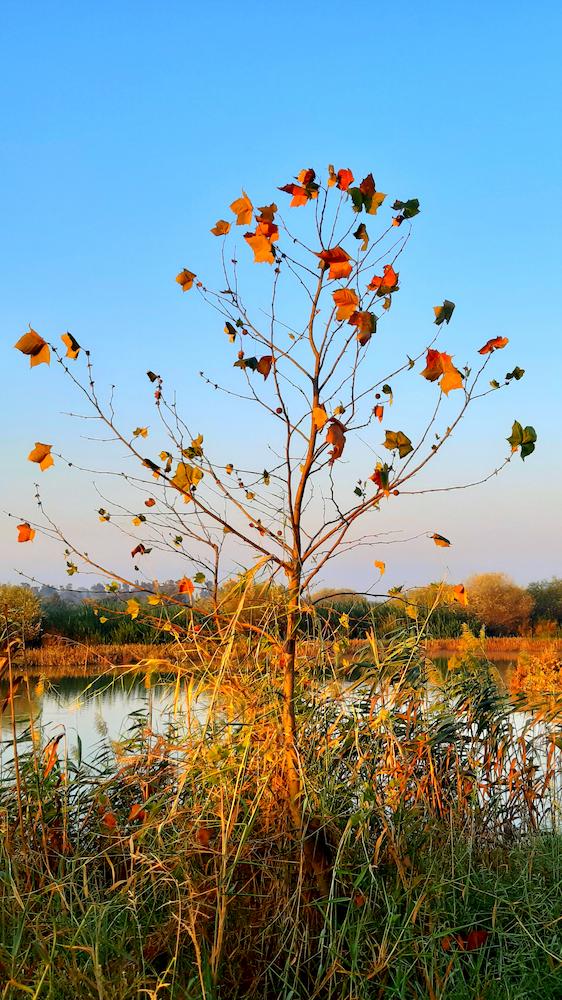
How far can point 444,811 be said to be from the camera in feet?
10.9

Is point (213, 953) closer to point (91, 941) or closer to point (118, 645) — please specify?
point (91, 941)

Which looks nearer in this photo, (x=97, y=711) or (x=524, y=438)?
(x=524, y=438)

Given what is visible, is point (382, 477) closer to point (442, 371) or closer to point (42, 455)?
point (442, 371)

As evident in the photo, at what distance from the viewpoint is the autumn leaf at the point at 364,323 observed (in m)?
2.62

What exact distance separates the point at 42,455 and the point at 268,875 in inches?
61.8

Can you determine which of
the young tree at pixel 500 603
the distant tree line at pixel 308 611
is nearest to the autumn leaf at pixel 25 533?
the distant tree line at pixel 308 611

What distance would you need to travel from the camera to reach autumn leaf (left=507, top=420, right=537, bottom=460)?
2.63 m

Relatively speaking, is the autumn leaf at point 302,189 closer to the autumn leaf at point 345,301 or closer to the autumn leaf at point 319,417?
the autumn leaf at point 345,301

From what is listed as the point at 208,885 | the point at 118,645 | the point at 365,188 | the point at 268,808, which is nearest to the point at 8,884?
the point at 208,885

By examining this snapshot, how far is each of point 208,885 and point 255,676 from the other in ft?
2.26

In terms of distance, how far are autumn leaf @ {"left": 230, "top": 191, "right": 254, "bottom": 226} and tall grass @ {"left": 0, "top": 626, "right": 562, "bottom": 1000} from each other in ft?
4.54

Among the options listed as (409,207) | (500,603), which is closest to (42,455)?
(409,207)

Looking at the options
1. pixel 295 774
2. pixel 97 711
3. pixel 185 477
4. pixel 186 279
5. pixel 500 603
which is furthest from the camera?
pixel 500 603

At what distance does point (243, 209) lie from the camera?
2.69 m
